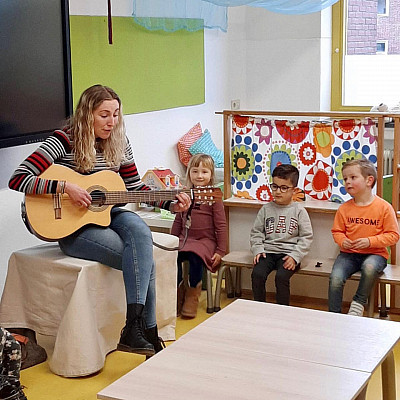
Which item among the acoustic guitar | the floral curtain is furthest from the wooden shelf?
the acoustic guitar

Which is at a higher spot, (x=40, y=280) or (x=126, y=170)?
(x=126, y=170)

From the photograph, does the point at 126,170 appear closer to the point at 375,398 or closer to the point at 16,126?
the point at 16,126

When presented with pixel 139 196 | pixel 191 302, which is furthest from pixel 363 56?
pixel 139 196

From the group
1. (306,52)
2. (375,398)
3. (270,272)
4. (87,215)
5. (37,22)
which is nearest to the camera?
(375,398)

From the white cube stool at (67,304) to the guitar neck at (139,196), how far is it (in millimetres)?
260

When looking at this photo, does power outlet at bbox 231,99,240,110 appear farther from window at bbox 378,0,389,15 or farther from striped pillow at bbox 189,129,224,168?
window at bbox 378,0,389,15

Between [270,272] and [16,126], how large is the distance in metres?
1.49

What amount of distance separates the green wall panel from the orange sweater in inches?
65.4

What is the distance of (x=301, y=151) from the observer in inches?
163

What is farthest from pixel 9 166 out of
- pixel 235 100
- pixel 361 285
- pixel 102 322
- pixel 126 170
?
pixel 235 100

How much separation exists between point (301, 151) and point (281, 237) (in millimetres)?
493

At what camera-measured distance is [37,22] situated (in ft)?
12.1

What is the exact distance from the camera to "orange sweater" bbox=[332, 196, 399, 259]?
3.74m

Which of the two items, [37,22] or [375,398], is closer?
[375,398]
